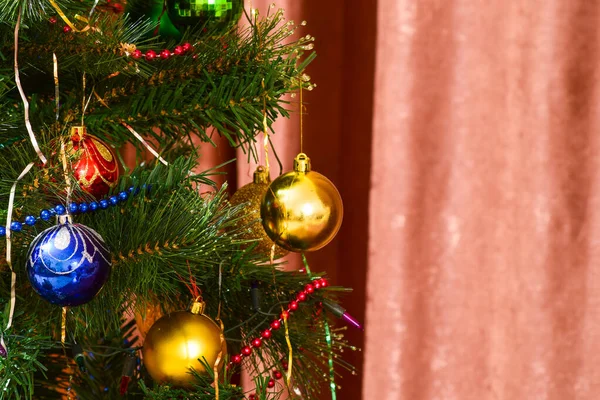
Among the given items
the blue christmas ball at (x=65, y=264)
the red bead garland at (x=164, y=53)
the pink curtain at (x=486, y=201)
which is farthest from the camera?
the pink curtain at (x=486, y=201)

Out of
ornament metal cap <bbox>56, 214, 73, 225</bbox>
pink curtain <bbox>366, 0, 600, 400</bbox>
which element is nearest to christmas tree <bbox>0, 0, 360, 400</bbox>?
ornament metal cap <bbox>56, 214, 73, 225</bbox>

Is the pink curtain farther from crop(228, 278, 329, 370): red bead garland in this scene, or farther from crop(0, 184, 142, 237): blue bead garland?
crop(0, 184, 142, 237): blue bead garland

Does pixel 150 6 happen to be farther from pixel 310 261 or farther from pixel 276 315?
pixel 310 261

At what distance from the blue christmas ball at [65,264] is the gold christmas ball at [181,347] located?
0.32ft

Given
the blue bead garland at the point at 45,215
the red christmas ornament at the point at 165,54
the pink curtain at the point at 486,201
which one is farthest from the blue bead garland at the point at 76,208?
the pink curtain at the point at 486,201

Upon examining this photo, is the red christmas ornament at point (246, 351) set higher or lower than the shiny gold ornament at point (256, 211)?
lower

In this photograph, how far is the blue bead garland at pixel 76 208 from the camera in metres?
0.41

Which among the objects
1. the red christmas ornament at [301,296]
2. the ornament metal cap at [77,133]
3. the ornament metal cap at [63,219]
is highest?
the ornament metal cap at [77,133]

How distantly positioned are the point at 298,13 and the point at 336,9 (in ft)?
0.20

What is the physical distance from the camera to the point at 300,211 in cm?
53

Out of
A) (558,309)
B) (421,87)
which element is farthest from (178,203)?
(558,309)

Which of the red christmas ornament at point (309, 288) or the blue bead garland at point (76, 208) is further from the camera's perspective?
the red christmas ornament at point (309, 288)

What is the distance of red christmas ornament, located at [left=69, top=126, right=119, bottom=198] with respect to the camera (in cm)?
46

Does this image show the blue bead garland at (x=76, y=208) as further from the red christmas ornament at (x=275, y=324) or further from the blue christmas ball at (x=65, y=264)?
the red christmas ornament at (x=275, y=324)
